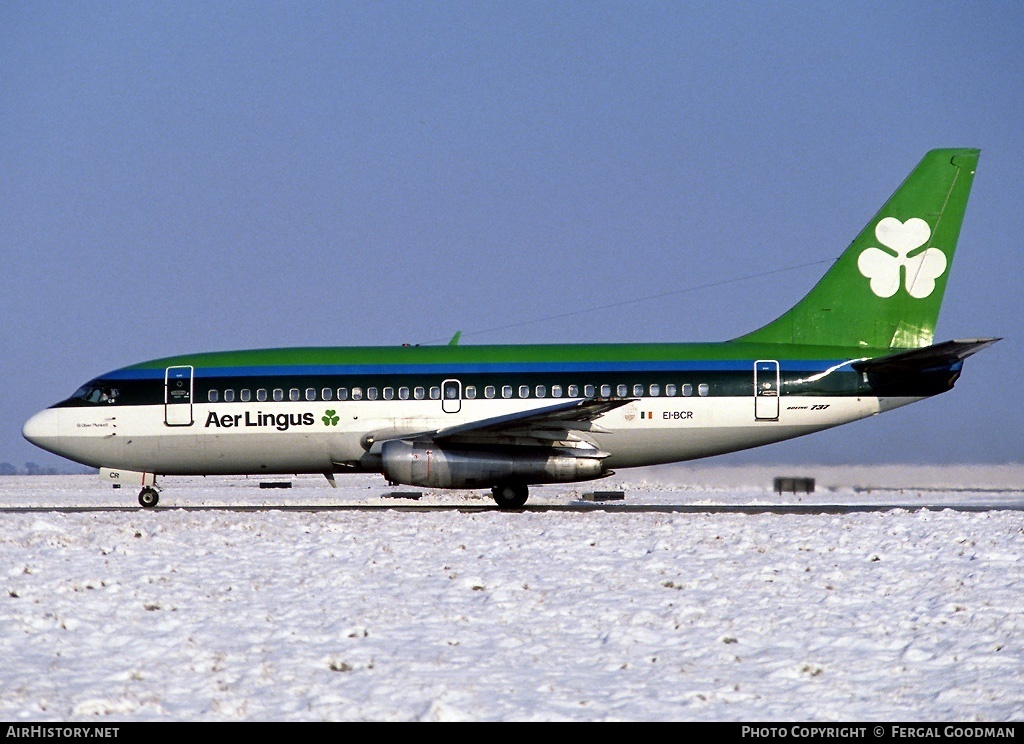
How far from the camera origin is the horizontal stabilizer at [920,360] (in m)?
21.8

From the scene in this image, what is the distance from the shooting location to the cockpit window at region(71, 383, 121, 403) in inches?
987

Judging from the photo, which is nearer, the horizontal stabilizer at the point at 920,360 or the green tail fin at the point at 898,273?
the horizontal stabilizer at the point at 920,360

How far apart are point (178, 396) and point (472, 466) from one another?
7.71 meters

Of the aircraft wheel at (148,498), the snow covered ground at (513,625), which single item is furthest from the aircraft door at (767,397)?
the aircraft wheel at (148,498)

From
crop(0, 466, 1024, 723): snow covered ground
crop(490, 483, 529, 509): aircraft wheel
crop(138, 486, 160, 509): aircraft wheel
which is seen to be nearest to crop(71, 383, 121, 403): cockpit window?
crop(138, 486, 160, 509): aircraft wheel

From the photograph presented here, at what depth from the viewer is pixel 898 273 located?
80.7ft

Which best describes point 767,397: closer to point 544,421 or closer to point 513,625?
point 544,421

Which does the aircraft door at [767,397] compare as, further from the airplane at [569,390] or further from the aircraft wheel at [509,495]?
the aircraft wheel at [509,495]

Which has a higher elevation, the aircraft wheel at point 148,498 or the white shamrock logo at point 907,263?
the white shamrock logo at point 907,263

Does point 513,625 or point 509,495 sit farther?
point 509,495

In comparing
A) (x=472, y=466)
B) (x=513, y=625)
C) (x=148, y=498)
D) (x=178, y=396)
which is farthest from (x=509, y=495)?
(x=513, y=625)

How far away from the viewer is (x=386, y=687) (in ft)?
23.1

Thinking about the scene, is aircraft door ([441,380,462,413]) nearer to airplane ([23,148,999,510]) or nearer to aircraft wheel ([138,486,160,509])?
airplane ([23,148,999,510])
